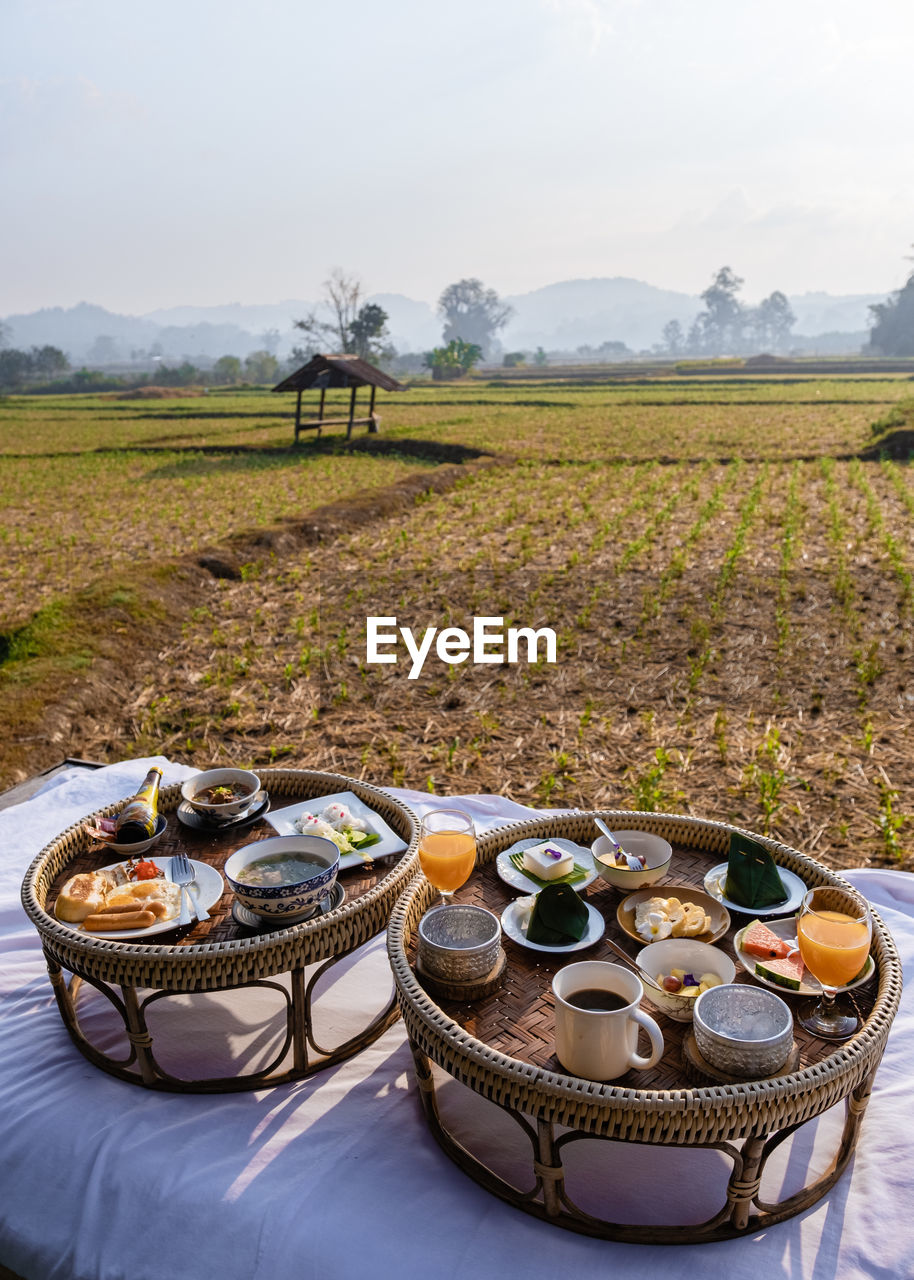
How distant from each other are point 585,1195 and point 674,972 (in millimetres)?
652

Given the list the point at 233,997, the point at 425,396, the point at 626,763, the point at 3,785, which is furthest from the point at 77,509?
the point at 425,396

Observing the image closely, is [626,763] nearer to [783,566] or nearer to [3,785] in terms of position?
[3,785]

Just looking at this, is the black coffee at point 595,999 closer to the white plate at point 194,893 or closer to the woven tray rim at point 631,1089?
the woven tray rim at point 631,1089

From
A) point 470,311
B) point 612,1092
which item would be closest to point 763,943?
point 612,1092

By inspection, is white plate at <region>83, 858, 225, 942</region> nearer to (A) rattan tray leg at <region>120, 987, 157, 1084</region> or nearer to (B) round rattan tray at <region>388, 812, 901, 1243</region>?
(A) rattan tray leg at <region>120, 987, 157, 1084</region>

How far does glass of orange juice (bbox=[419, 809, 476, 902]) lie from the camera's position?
250 cm

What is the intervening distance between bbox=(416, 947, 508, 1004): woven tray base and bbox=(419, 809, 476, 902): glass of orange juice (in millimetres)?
320

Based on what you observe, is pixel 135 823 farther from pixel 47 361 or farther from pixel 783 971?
pixel 47 361

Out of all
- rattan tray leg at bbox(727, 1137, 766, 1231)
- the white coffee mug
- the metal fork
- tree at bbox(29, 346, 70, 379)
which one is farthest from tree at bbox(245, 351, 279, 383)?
rattan tray leg at bbox(727, 1137, 766, 1231)

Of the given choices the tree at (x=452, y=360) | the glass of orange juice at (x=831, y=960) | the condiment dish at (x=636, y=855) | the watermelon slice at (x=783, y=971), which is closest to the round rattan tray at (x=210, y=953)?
the condiment dish at (x=636, y=855)

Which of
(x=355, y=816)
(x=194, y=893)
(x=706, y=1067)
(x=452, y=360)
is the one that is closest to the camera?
(x=706, y=1067)

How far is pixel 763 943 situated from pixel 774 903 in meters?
0.26

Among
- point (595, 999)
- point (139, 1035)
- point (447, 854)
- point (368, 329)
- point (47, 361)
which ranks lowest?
point (139, 1035)

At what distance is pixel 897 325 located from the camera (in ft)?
297
